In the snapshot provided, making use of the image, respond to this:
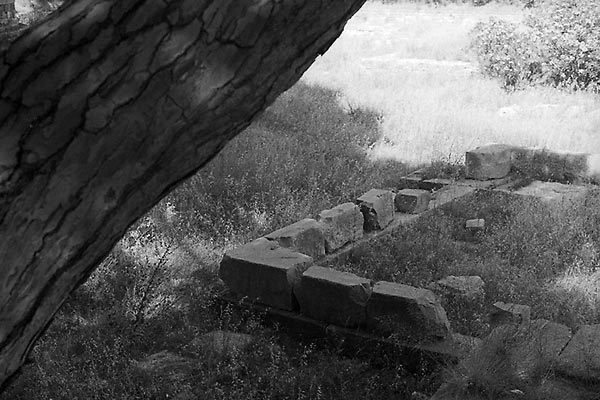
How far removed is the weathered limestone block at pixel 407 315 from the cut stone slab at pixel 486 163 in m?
4.48

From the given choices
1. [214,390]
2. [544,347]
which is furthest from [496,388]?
[214,390]

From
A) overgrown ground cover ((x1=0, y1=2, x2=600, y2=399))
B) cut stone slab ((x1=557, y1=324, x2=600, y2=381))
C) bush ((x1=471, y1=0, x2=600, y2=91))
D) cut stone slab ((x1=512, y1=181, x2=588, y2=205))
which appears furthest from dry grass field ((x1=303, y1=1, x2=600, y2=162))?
cut stone slab ((x1=557, y1=324, x2=600, y2=381))

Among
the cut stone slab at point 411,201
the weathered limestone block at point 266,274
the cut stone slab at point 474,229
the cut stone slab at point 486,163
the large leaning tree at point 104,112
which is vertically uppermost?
the large leaning tree at point 104,112

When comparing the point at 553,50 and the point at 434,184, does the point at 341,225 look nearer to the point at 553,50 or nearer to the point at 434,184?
the point at 434,184

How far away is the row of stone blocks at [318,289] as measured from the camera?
500cm

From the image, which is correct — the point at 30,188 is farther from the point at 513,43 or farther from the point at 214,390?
the point at 513,43

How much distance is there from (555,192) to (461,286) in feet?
11.9

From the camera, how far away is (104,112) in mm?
1393

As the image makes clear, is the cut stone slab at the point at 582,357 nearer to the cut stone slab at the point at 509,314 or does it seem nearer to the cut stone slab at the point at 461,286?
the cut stone slab at the point at 509,314

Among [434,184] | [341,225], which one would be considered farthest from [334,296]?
[434,184]

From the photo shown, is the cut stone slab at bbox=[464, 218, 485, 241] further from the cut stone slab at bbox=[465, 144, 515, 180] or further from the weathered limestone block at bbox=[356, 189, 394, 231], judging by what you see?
the cut stone slab at bbox=[465, 144, 515, 180]

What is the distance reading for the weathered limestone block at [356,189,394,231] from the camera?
745cm

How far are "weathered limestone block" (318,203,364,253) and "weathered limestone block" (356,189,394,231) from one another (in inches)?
8.3

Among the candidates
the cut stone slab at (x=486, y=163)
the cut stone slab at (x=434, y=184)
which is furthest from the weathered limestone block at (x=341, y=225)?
the cut stone slab at (x=486, y=163)
